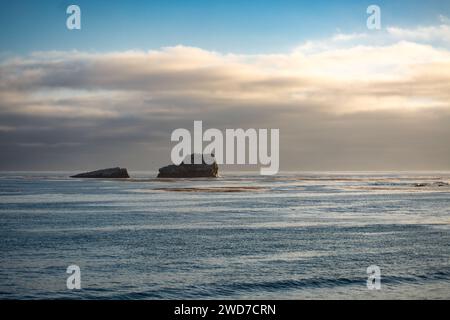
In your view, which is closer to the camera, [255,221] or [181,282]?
[181,282]

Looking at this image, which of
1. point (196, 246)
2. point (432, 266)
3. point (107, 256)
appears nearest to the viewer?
point (432, 266)

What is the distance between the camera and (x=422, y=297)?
995 inches

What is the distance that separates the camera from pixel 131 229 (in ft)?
163

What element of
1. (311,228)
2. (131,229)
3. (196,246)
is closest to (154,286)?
(196,246)

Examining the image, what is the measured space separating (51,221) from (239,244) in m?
26.0

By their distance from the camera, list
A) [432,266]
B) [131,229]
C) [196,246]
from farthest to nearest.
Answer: [131,229] < [196,246] < [432,266]

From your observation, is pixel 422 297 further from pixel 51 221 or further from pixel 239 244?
pixel 51 221

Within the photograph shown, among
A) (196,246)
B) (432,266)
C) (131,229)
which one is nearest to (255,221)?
(131,229)

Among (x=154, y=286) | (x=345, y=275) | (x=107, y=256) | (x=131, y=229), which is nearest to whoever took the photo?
(x=154, y=286)

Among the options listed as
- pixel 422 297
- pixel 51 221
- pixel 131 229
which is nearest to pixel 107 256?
pixel 131 229

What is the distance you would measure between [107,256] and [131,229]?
47.5 feet
